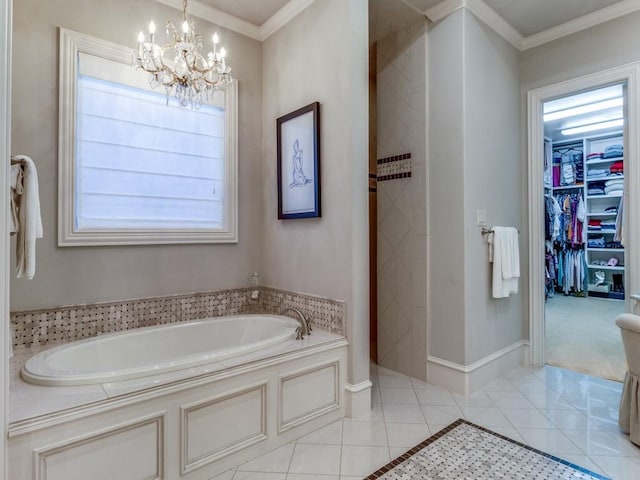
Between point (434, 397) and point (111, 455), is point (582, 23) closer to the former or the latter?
point (434, 397)

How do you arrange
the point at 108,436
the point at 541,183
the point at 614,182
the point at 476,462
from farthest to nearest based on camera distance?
→ the point at 614,182 < the point at 541,183 < the point at 476,462 < the point at 108,436

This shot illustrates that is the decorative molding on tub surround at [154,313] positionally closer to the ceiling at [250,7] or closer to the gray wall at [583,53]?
the ceiling at [250,7]

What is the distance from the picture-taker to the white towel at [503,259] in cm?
275

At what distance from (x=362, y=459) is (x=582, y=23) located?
3560mm

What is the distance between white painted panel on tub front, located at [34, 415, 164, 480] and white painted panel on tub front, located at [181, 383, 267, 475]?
0.13 m

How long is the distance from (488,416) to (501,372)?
0.78 meters

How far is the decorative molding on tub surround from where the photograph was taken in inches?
80.9

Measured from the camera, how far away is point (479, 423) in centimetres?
220

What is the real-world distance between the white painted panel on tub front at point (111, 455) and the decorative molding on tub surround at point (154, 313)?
1005 millimetres

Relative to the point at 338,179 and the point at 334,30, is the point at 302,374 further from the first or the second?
the point at 334,30

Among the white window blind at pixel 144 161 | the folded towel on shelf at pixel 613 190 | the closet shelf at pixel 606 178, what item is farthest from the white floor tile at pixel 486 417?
the closet shelf at pixel 606 178

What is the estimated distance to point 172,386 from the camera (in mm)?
1566

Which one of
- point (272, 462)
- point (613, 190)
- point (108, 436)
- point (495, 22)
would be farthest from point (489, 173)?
point (613, 190)

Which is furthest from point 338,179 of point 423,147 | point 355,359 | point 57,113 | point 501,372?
point 501,372
